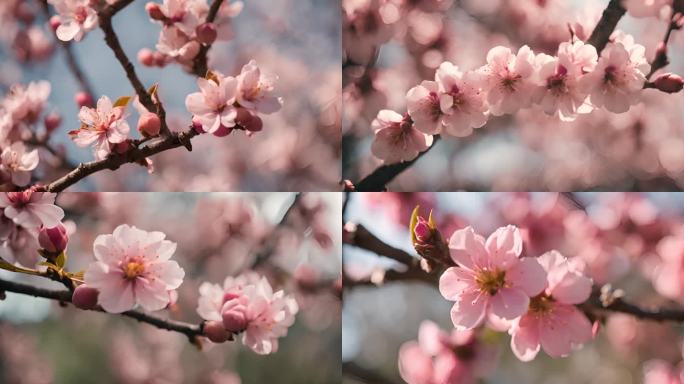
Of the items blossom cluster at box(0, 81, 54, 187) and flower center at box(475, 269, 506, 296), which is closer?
flower center at box(475, 269, 506, 296)

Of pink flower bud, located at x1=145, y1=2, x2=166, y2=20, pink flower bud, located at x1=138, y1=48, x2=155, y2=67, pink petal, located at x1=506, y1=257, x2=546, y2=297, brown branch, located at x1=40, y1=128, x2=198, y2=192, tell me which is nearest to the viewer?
pink petal, located at x1=506, y1=257, x2=546, y2=297

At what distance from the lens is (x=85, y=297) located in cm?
64

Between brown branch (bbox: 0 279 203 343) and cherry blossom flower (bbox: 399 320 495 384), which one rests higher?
brown branch (bbox: 0 279 203 343)

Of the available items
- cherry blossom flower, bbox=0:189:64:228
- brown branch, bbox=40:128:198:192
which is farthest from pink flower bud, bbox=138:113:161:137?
cherry blossom flower, bbox=0:189:64:228

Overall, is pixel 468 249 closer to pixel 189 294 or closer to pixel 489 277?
pixel 489 277

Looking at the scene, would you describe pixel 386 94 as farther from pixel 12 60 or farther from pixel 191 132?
pixel 12 60

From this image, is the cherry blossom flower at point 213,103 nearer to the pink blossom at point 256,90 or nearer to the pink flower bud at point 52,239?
the pink blossom at point 256,90

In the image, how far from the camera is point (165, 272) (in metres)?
0.68

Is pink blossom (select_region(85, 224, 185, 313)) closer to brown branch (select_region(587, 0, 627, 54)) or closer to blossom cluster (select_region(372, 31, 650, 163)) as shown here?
blossom cluster (select_region(372, 31, 650, 163))

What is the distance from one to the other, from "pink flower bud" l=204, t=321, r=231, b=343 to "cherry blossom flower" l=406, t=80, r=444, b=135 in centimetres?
34

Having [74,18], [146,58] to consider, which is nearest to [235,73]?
[146,58]

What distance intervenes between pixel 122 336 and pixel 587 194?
6.05 feet

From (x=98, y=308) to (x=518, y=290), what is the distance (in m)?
0.43

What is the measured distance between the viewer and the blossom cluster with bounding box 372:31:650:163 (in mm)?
756
